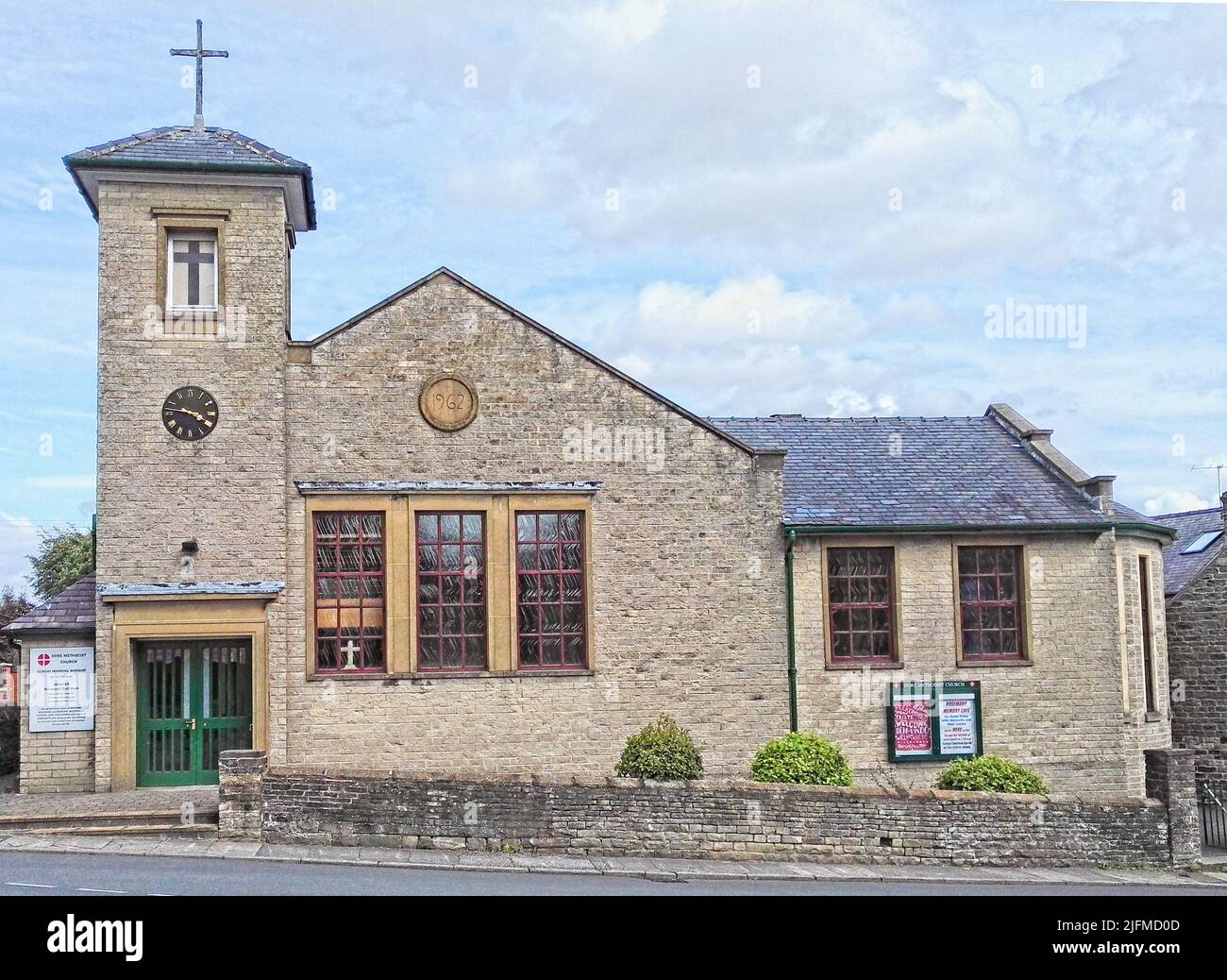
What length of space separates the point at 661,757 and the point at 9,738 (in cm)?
1190

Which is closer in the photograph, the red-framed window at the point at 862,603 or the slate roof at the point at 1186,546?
the red-framed window at the point at 862,603

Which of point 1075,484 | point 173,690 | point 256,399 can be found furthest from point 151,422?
point 1075,484

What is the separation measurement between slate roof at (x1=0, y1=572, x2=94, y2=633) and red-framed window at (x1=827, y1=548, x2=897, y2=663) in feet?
40.2

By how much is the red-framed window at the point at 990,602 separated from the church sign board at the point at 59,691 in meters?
14.6

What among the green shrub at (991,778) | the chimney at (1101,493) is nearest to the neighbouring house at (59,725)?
the green shrub at (991,778)

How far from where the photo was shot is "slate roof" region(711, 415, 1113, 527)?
74.8 ft

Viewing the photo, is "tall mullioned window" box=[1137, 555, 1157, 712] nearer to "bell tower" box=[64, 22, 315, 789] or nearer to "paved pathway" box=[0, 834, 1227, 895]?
"paved pathway" box=[0, 834, 1227, 895]

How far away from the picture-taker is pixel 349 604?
20.8 m

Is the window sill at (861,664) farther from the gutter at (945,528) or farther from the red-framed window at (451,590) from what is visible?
the red-framed window at (451,590)

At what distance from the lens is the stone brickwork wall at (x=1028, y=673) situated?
71.8ft

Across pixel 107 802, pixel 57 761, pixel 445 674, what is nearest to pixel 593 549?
pixel 445 674

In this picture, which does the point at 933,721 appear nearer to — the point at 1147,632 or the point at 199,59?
the point at 1147,632

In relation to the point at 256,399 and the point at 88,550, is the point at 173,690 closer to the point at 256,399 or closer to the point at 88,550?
the point at 256,399

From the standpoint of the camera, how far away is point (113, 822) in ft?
56.7
